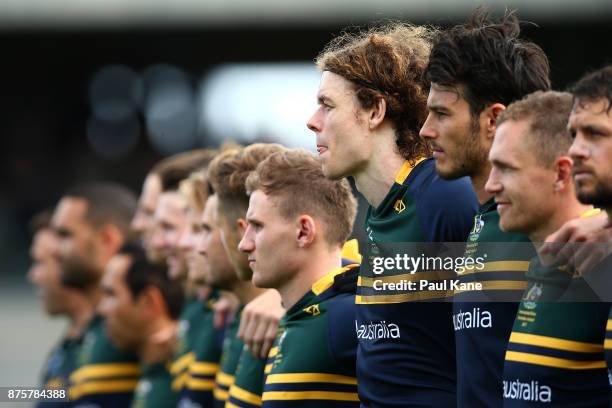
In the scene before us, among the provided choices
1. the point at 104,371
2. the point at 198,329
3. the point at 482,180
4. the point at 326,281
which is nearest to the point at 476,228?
the point at 482,180

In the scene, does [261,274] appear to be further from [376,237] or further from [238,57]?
[238,57]

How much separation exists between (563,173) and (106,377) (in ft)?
16.5

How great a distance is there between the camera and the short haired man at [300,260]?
4629mm

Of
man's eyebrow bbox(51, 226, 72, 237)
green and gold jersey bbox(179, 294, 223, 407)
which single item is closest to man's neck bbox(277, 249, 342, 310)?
green and gold jersey bbox(179, 294, 223, 407)

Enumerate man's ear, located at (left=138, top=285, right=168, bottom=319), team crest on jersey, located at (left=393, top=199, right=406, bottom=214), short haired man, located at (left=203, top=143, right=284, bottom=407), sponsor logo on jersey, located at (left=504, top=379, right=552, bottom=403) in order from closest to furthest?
sponsor logo on jersey, located at (left=504, top=379, right=552, bottom=403), team crest on jersey, located at (left=393, top=199, right=406, bottom=214), short haired man, located at (left=203, top=143, right=284, bottom=407), man's ear, located at (left=138, top=285, right=168, bottom=319)

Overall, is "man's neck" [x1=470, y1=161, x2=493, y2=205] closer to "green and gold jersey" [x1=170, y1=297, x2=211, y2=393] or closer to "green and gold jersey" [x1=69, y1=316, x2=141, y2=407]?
"green and gold jersey" [x1=170, y1=297, x2=211, y2=393]

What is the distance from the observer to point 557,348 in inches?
137

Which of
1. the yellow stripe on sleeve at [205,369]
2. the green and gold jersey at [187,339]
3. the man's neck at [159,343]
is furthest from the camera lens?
the man's neck at [159,343]

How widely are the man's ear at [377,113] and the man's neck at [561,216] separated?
928mm

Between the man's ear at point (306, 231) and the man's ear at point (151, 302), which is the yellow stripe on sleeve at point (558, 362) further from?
the man's ear at point (151, 302)

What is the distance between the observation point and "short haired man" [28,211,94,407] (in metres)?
8.67

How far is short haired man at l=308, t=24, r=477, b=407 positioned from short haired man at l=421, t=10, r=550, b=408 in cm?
16

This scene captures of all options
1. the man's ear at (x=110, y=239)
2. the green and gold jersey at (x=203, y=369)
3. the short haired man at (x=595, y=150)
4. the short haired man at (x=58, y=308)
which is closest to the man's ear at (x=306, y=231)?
the short haired man at (x=595, y=150)

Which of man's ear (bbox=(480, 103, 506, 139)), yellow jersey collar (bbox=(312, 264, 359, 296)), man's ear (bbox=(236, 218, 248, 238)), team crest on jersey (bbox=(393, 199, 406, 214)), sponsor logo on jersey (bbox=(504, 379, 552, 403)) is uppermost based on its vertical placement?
man's ear (bbox=(236, 218, 248, 238))
